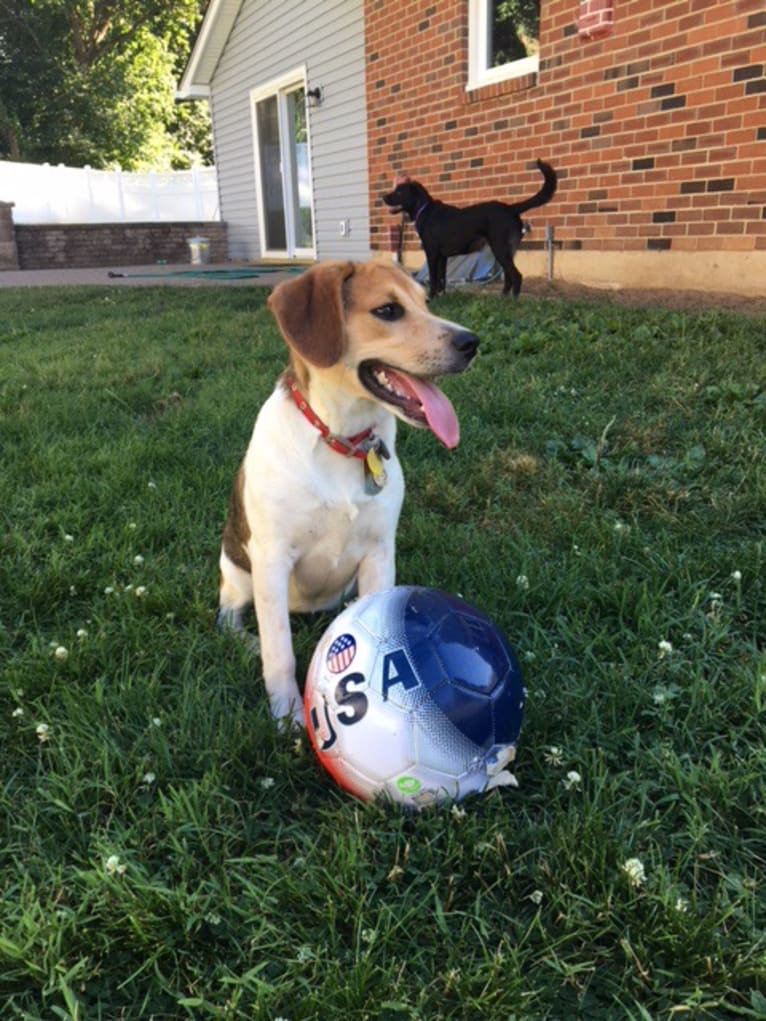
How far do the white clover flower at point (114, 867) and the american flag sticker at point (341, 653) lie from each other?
0.66 m

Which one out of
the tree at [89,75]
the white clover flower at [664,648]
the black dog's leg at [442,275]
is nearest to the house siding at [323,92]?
the black dog's leg at [442,275]

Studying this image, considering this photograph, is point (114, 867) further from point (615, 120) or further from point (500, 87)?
point (500, 87)

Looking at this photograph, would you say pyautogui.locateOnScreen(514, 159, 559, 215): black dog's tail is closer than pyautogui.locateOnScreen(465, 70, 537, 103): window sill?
Yes

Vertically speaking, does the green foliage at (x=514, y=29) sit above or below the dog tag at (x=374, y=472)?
above

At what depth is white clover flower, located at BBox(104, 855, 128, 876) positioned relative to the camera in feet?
5.45

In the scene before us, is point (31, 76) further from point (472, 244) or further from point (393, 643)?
point (393, 643)

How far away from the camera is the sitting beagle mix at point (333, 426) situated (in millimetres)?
2391

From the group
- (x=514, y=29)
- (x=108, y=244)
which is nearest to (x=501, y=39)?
(x=514, y=29)

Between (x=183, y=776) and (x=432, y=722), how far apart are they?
28.9 inches

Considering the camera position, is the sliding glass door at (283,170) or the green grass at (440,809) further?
the sliding glass door at (283,170)

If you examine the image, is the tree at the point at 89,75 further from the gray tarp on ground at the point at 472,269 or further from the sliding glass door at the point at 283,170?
the gray tarp on ground at the point at 472,269

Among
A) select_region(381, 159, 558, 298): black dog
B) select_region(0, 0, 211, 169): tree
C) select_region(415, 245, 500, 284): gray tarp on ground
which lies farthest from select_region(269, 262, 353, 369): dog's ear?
select_region(0, 0, 211, 169): tree

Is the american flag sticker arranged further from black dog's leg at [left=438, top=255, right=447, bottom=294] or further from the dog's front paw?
black dog's leg at [left=438, top=255, right=447, bottom=294]

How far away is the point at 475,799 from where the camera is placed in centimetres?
193
